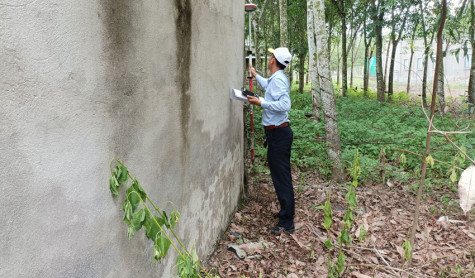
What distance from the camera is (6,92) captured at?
1158mm

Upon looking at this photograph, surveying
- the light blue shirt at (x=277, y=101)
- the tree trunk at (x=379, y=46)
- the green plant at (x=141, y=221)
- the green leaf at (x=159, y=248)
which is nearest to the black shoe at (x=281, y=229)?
the light blue shirt at (x=277, y=101)

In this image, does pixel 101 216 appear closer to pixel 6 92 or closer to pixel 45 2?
pixel 6 92

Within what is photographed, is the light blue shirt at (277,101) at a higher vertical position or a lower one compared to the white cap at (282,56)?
lower

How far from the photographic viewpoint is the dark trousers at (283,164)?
4258mm

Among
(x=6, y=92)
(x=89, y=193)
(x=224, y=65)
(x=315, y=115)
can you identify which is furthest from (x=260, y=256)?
(x=315, y=115)

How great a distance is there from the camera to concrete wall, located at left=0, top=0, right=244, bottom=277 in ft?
3.99

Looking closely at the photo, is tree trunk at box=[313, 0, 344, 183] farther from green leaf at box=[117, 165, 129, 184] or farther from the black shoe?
green leaf at box=[117, 165, 129, 184]

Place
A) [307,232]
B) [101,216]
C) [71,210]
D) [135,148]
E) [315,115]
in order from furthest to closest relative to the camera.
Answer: [315,115] < [307,232] < [135,148] < [101,216] < [71,210]

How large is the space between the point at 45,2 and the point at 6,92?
0.39m

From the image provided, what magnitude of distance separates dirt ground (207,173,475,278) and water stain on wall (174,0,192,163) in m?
1.45

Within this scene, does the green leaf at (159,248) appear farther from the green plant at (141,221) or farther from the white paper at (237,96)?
the white paper at (237,96)

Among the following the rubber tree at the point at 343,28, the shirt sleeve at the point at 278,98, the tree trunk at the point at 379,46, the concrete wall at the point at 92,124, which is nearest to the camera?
the concrete wall at the point at 92,124

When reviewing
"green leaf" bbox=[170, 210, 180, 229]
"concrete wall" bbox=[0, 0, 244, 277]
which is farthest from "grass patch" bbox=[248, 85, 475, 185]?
"green leaf" bbox=[170, 210, 180, 229]

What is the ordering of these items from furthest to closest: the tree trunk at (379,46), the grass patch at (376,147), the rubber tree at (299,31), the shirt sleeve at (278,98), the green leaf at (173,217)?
the rubber tree at (299,31)
the tree trunk at (379,46)
the grass patch at (376,147)
the shirt sleeve at (278,98)
the green leaf at (173,217)
